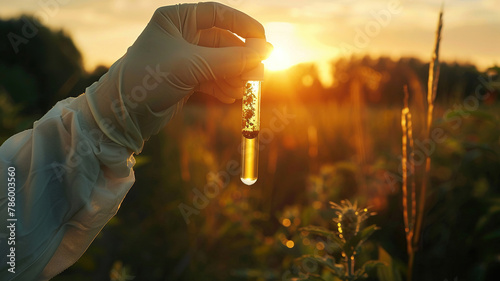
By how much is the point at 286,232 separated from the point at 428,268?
38.0 inches

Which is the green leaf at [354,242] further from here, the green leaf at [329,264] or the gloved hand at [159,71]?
the gloved hand at [159,71]

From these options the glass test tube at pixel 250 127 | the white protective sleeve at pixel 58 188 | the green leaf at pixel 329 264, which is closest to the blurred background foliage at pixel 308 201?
the green leaf at pixel 329 264

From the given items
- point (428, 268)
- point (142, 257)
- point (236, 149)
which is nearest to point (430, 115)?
point (428, 268)

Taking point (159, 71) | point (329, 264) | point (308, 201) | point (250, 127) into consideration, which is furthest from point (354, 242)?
point (308, 201)

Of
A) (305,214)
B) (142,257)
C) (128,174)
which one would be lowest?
(142,257)

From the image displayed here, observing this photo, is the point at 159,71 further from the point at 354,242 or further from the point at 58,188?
the point at 354,242

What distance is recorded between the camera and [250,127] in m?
1.46

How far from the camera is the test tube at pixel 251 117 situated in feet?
4.71

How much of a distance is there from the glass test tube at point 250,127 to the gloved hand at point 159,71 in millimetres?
85

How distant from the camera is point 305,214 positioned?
7.64ft

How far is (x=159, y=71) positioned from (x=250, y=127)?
37 centimetres

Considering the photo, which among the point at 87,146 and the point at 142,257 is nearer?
the point at 87,146

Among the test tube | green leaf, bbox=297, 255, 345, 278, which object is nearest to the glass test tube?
the test tube

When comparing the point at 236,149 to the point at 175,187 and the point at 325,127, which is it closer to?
the point at 325,127
